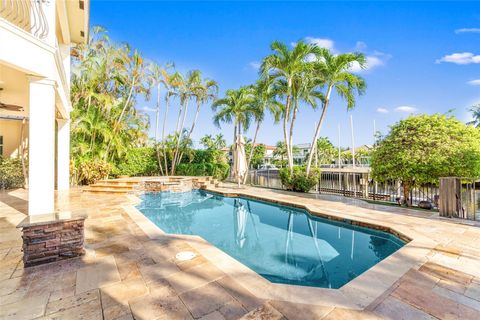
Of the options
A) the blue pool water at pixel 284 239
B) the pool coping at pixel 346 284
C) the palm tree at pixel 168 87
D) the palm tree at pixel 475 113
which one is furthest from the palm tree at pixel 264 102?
the palm tree at pixel 475 113

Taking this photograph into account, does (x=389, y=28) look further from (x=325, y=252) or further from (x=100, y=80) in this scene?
(x=100, y=80)

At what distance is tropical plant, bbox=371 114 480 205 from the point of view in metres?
6.86

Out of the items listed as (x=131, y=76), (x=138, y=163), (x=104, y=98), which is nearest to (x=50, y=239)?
(x=104, y=98)

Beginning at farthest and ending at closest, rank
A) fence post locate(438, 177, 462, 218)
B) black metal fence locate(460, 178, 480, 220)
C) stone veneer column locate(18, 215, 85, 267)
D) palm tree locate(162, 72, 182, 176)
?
1. palm tree locate(162, 72, 182, 176)
2. fence post locate(438, 177, 462, 218)
3. black metal fence locate(460, 178, 480, 220)
4. stone veneer column locate(18, 215, 85, 267)

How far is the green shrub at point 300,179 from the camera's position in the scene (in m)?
11.3

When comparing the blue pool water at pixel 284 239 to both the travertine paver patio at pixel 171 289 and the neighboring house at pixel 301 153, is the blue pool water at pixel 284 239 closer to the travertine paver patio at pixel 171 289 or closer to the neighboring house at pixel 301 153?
the travertine paver patio at pixel 171 289

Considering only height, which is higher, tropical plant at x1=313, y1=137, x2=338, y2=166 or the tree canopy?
tropical plant at x1=313, y1=137, x2=338, y2=166

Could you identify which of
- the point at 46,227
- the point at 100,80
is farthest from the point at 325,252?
the point at 100,80

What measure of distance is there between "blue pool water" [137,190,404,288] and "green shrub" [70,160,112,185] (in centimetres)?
452

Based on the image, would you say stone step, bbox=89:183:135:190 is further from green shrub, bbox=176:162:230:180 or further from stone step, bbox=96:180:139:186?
green shrub, bbox=176:162:230:180

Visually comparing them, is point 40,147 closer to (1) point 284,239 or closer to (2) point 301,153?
(1) point 284,239

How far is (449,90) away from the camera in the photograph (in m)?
16.0

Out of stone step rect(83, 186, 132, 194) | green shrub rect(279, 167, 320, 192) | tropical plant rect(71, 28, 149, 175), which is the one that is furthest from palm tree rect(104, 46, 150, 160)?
green shrub rect(279, 167, 320, 192)

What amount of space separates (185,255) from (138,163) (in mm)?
14045
